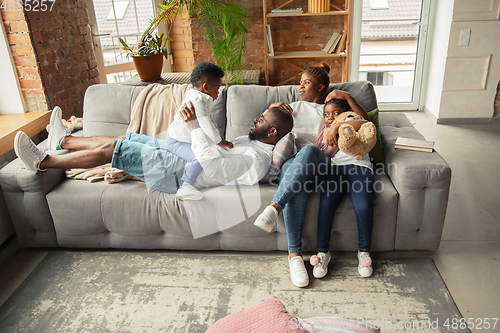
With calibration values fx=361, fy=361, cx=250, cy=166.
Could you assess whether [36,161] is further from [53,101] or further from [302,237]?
[302,237]

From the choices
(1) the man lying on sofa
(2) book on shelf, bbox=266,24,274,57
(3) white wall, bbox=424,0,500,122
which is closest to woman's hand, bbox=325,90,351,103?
(1) the man lying on sofa

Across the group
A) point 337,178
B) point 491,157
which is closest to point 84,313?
point 337,178

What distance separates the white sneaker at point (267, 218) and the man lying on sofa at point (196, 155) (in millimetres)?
219

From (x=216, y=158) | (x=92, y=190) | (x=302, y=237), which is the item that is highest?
(x=216, y=158)

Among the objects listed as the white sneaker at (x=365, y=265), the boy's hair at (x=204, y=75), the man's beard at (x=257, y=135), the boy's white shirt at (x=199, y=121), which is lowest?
the white sneaker at (x=365, y=265)

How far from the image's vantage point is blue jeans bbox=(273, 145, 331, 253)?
5.88 feet

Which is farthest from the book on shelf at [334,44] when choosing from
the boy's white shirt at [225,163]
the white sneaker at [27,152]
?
the white sneaker at [27,152]

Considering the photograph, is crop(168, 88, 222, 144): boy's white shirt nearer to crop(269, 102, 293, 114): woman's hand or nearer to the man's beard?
the man's beard

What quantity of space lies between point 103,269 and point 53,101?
4.87 ft

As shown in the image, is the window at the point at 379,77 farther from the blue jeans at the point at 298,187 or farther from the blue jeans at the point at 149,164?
the blue jeans at the point at 149,164

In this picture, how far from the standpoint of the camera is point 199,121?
6.47 feet

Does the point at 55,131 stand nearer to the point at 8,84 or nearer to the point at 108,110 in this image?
the point at 108,110

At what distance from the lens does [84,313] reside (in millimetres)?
1664

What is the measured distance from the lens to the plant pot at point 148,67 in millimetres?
3240
